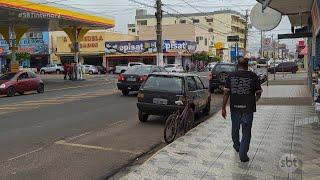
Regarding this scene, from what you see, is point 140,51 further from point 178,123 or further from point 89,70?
point 178,123

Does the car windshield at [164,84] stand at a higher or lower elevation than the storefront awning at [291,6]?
lower

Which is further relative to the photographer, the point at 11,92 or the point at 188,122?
the point at 11,92

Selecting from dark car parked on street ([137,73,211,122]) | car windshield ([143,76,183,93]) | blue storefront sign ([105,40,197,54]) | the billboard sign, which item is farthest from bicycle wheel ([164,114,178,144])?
the billboard sign

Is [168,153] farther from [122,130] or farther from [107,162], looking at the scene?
[122,130]

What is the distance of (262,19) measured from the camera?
1535 centimetres

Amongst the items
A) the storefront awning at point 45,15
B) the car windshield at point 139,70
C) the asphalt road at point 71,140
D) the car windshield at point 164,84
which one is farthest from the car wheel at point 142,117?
the storefront awning at point 45,15

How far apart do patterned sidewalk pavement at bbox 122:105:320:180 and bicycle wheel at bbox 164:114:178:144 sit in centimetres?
28

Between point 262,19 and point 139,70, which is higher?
point 262,19

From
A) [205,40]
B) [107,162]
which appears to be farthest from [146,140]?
[205,40]

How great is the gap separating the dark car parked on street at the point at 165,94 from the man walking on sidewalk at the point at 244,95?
494cm

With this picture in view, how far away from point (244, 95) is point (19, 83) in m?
21.5

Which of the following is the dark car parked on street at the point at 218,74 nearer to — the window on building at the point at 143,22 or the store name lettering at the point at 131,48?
the store name lettering at the point at 131,48

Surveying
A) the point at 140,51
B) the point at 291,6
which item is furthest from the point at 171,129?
the point at 140,51

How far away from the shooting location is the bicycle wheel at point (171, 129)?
11.4 m
